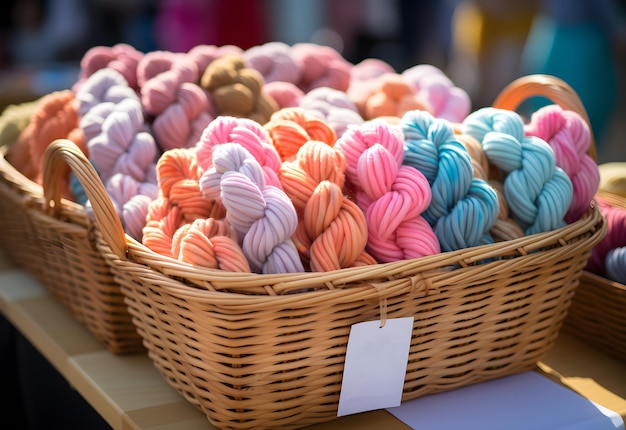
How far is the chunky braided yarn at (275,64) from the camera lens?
114 cm

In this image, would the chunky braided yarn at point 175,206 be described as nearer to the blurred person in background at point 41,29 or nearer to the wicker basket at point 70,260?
the wicker basket at point 70,260

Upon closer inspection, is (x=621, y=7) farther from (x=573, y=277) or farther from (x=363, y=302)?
(x=363, y=302)

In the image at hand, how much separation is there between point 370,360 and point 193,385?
19 cm

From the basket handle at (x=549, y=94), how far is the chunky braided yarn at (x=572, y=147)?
0.04 metres

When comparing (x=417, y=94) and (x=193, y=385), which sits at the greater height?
(x=417, y=94)

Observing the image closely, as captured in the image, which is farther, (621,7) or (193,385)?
(621,7)

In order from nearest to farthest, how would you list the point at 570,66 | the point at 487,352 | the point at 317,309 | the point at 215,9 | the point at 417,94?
the point at 317,309
the point at 487,352
the point at 417,94
the point at 570,66
the point at 215,9

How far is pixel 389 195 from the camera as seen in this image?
0.74 metres

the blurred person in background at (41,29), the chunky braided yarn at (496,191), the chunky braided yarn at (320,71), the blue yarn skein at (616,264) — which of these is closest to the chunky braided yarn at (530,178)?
the chunky braided yarn at (496,191)

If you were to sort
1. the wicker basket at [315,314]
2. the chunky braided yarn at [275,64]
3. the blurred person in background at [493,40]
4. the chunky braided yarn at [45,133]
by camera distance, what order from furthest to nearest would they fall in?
the blurred person in background at [493,40], the chunky braided yarn at [275,64], the chunky braided yarn at [45,133], the wicker basket at [315,314]

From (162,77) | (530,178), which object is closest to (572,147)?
(530,178)

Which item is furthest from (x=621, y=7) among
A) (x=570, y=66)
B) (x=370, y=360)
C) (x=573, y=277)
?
(x=370, y=360)

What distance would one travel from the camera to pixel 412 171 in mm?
761

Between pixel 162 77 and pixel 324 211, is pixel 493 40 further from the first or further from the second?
pixel 324 211
